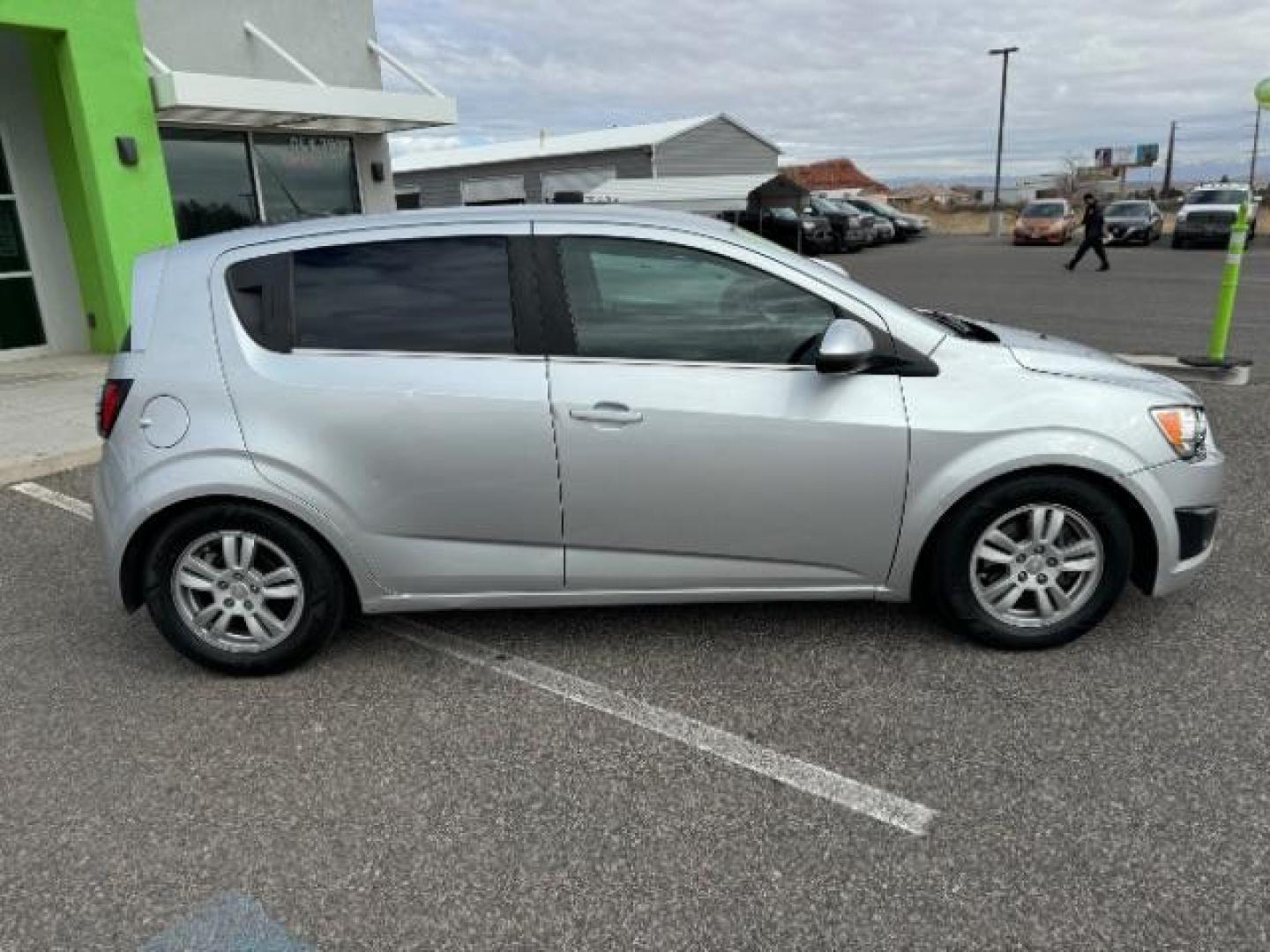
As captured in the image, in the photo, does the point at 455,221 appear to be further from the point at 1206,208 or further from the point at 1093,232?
the point at 1206,208

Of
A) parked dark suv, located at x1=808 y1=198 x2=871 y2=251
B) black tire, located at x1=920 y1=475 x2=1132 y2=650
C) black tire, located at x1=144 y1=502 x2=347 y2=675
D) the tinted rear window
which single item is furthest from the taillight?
parked dark suv, located at x1=808 y1=198 x2=871 y2=251

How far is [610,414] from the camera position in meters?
3.14

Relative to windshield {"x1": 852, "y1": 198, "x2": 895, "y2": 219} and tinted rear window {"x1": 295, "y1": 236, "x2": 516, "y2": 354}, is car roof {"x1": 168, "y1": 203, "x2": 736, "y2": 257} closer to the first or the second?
tinted rear window {"x1": 295, "y1": 236, "x2": 516, "y2": 354}

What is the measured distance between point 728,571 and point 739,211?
24.6m

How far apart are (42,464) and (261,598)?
12.2 feet

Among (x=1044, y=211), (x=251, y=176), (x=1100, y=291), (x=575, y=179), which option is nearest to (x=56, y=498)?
(x=251, y=176)

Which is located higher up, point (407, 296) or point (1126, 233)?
point (407, 296)

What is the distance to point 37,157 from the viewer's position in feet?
31.3

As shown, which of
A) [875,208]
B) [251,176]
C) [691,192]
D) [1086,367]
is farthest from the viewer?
[875,208]

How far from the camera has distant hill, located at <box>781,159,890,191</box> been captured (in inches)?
2416

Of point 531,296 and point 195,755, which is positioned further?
point 531,296

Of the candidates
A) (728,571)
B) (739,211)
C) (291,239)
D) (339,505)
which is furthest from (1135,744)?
(739,211)

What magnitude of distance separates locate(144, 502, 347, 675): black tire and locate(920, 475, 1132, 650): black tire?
2.22 meters

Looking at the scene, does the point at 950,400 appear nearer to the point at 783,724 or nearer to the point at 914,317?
the point at 914,317
